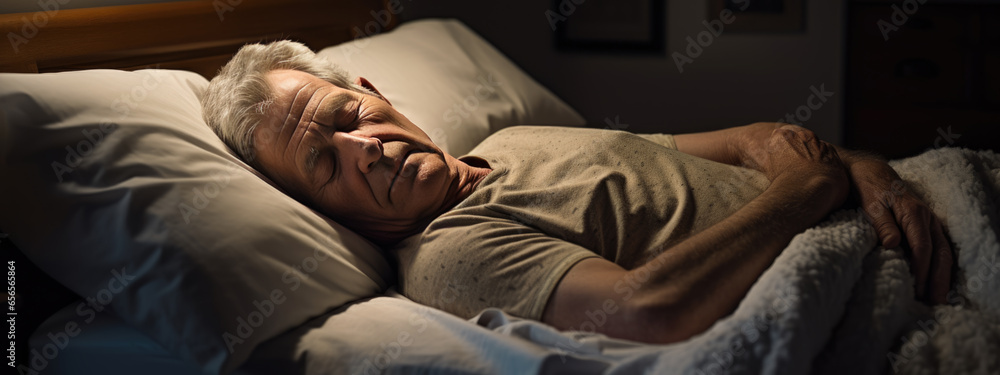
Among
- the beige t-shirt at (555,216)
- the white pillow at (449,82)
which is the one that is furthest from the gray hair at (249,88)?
the beige t-shirt at (555,216)

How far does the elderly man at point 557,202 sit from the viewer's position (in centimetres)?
106

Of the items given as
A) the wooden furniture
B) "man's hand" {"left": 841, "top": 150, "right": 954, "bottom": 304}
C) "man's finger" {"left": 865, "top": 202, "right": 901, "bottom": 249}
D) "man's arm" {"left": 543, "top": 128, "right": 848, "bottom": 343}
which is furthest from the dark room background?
"man's arm" {"left": 543, "top": 128, "right": 848, "bottom": 343}

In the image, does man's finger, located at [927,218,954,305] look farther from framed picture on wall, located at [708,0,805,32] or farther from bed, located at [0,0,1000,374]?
framed picture on wall, located at [708,0,805,32]

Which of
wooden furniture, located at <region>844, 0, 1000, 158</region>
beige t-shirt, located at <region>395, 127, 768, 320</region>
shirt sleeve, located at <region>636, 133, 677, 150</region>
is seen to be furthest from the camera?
wooden furniture, located at <region>844, 0, 1000, 158</region>

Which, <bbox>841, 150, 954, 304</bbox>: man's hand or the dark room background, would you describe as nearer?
<bbox>841, 150, 954, 304</bbox>: man's hand

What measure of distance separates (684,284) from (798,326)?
0.17 metres

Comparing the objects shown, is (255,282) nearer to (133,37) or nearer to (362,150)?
(362,150)

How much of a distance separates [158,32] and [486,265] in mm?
922

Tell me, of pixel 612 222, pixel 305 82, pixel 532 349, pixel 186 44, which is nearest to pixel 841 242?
pixel 612 222

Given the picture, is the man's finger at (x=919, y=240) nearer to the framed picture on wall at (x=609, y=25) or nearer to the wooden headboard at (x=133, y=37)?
the wooden headboard at (x=133, y=37)

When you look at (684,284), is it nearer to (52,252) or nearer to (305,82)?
(305,82)

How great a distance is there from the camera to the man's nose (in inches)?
49.3

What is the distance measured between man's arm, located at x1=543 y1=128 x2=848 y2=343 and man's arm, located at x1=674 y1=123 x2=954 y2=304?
14cm

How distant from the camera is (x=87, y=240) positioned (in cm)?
109
